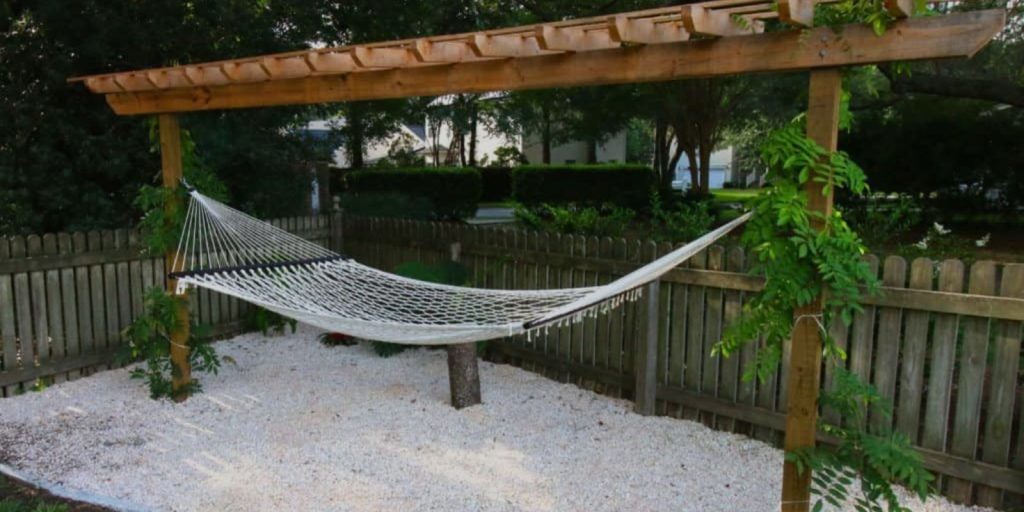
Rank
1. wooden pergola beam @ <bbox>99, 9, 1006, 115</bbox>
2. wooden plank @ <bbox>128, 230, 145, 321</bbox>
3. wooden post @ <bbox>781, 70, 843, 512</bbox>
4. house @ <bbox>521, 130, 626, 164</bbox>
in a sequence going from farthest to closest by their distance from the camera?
house @ <bbox>521, 130, 626, 164</bbox>, wooden plank @ <bbox>128, 230, 145, 321</bbox>, wooden post @ <bbox>781, 70, 843, 512</bbox>, wooden pergola beam @ <bbox>99, 9, 1006, 115</bbox>

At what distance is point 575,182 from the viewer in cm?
1745

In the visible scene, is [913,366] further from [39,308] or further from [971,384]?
[39,308]

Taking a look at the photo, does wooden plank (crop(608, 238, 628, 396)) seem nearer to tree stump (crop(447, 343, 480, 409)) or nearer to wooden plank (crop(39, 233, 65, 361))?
tree stump (crop(447, 343, 480, 409))

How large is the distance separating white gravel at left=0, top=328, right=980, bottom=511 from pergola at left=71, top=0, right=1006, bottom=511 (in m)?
1.03

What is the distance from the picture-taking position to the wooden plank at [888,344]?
311 centimetres

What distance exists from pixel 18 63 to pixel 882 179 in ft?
37.9

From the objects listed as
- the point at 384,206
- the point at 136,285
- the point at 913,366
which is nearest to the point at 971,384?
the point at 913,366

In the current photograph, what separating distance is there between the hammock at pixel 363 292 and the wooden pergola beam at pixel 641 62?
54cm

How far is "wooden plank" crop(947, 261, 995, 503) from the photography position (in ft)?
9.45

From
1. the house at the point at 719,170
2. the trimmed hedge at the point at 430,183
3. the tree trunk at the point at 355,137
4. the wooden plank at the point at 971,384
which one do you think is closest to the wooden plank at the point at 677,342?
the wooden plank at the point at 971,384

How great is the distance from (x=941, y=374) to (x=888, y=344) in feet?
0.76

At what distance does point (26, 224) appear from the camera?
17.8 ft

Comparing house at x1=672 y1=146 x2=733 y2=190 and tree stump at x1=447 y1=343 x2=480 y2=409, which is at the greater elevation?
house at x1=672 y1=146 x2=733 y2=190

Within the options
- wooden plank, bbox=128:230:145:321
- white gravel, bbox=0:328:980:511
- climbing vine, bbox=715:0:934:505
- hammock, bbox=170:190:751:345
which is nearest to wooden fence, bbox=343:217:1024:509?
white gravel, bbox=0:328:980:511
